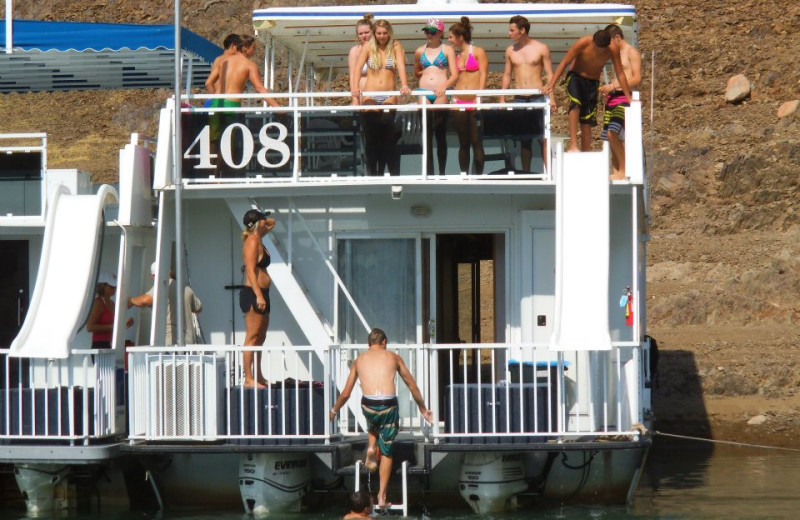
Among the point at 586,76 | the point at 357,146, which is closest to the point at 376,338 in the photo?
the point at 357,146

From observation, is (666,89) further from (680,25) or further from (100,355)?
(100,355)

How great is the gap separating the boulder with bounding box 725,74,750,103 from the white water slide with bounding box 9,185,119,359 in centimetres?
2681

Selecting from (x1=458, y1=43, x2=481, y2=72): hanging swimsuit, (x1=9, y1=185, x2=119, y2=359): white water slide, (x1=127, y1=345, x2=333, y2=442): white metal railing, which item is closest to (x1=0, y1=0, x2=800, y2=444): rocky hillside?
(x1=458, y1=43, x2=481, y2=72): hanging swimsuit

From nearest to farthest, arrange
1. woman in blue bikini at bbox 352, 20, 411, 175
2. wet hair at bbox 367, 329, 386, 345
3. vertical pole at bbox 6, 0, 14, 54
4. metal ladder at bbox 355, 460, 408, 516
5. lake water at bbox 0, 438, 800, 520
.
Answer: metal ladder at bbox 355, 460, 408, 516
wet hair at bbox 367, 329, 386, 345
lake water at bbox 0, 438, 800, 520
woman in blue bikini at bbox 352, 20, 411, 175
vertical pole at bbox 6, 0, 14, 54

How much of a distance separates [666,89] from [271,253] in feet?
87.7

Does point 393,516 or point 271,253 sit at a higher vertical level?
point 271,253

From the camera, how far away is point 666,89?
127 ft

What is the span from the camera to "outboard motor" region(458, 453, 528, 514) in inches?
494

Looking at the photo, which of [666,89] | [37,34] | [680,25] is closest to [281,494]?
[37,34]

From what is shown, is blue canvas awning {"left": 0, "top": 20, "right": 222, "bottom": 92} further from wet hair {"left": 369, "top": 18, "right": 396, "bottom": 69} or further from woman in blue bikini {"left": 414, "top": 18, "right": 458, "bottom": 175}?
woman in blue bikini {"left": 414, "top": 18, "right": 458, "bottom": 175}

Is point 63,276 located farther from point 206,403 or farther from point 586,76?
point 586,76

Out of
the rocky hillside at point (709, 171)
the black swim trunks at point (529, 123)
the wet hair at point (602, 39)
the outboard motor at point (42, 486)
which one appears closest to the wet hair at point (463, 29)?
the black swim trunks at point (529, 123)

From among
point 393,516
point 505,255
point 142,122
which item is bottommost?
point 393,516

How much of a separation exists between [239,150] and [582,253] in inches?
138
